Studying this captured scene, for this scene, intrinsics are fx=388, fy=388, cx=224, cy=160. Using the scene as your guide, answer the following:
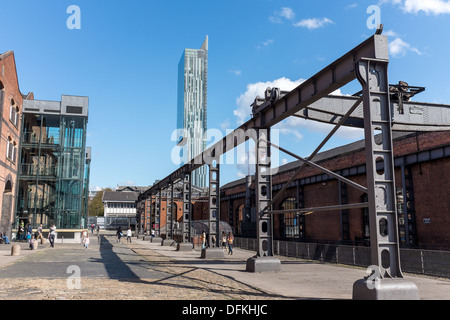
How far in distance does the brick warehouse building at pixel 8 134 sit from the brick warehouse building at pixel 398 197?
73.1ft

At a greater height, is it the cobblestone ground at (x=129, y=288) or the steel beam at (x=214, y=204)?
the steel beam at (x=214, y=204)

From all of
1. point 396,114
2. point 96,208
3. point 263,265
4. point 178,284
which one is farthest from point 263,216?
point 96,208

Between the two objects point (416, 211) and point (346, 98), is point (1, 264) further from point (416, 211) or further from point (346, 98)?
point (416, 211)

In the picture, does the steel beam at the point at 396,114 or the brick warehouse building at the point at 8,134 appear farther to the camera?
the brick warehouse building at the point at 8,134

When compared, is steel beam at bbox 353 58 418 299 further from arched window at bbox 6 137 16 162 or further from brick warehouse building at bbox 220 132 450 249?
arched window at bbox 6 137 16 162

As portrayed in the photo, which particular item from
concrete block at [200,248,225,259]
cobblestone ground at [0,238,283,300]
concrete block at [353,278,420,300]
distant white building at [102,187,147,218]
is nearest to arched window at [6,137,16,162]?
concrete block at [200,248,225,259]

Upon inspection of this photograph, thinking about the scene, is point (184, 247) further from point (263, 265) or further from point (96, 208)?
point (96, 208)

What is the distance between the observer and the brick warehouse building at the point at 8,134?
3066cm

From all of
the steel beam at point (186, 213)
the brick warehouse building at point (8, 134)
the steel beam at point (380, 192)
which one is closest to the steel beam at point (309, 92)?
the steel beam at point (380, 192)

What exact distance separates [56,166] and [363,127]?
3177 cm

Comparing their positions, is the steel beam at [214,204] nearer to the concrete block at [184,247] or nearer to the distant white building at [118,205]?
the concrete block at [184,247]

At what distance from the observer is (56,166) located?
125 ft

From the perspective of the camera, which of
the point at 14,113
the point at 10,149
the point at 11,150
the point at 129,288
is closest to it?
the point at 129,288

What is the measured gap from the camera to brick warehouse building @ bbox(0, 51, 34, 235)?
101 feet
